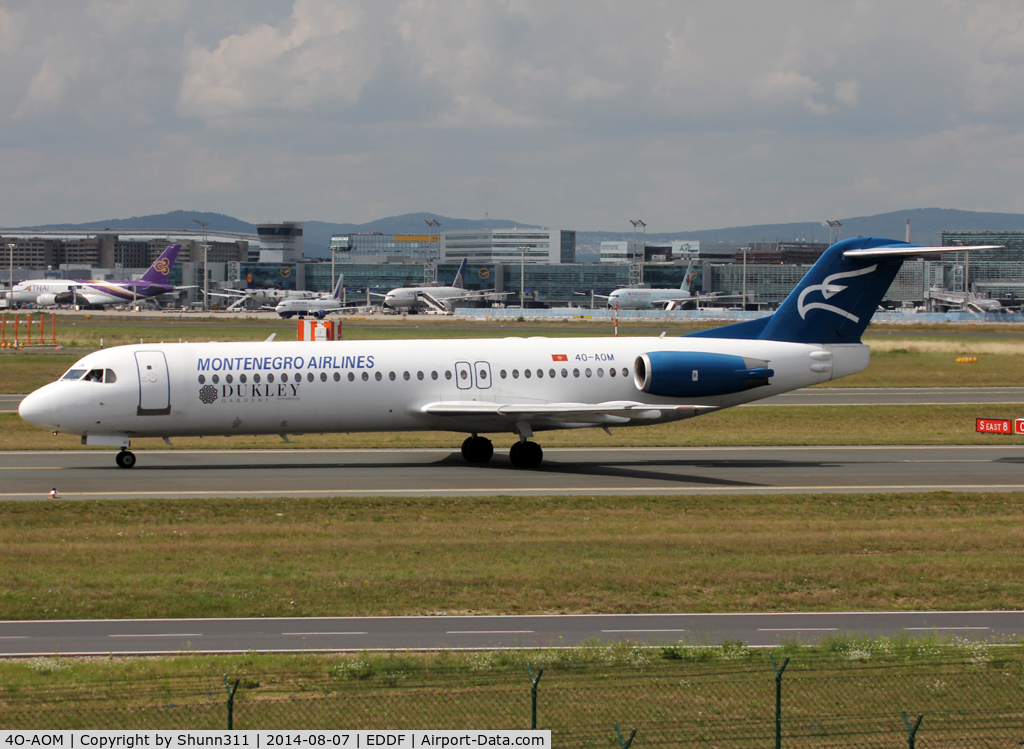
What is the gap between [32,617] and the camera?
19.0 meters

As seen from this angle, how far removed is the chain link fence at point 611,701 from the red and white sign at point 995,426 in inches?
1228

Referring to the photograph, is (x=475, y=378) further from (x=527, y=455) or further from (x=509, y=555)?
(x=509, y=555)

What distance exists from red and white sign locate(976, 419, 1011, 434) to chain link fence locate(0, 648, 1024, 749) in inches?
1228

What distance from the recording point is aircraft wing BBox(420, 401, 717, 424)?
3559cm

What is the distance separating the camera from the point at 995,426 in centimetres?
4447

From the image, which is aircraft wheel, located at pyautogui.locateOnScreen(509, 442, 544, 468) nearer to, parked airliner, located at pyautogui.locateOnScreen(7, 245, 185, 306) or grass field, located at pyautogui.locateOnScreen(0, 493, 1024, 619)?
A: grass field, located at pyautogui.locateOnScreen(0, 493, 1024, 619)

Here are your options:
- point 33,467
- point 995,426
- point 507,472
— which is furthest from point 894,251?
point 33,467

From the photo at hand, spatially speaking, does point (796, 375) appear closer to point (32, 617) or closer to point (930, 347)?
point (32, 617)

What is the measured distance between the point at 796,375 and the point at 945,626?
2068 cm

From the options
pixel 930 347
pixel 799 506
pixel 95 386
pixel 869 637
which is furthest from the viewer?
pixel 930 347

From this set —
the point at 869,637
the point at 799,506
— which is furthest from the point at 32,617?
the point at 799,506

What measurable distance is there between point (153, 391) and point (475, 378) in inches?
411

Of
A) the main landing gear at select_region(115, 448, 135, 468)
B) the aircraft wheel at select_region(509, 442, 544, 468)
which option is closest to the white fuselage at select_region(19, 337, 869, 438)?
the aircraft wheel at select_region(509, 442, 544, 468)

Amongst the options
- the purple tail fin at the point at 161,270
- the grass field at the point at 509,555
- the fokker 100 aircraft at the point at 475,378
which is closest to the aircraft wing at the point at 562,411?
the fokker 100 aircraft at the point at 475,378
